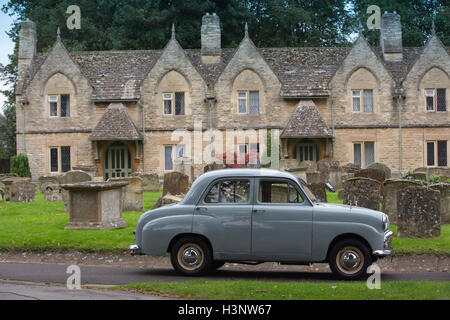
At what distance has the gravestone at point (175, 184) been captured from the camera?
23.0 meters

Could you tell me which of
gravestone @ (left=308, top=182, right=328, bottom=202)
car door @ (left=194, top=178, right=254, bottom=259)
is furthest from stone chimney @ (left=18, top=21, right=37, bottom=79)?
car door @ (left=194, top=178, right=254, bottom=259)

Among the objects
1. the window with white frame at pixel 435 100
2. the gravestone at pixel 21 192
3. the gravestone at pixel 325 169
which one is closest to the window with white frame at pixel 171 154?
the gravestone at pixel 325 169

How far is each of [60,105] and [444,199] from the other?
27.9 metres

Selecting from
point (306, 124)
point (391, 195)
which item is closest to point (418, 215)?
point (391, 195)

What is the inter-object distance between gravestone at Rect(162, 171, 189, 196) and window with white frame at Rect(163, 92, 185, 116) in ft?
54.8

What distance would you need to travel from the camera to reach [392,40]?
41.5 m

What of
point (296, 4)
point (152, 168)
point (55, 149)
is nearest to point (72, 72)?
point (55, 149)

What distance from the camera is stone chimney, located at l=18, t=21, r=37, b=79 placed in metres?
41.4

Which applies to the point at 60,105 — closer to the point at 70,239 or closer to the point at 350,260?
the point at 70,239

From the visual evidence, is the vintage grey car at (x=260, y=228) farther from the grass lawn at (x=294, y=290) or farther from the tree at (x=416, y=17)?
the tree at (x=416, y=17)

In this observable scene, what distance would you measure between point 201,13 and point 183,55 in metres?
12.4

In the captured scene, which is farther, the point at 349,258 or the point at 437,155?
the point at 437,155

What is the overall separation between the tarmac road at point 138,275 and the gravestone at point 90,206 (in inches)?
126
